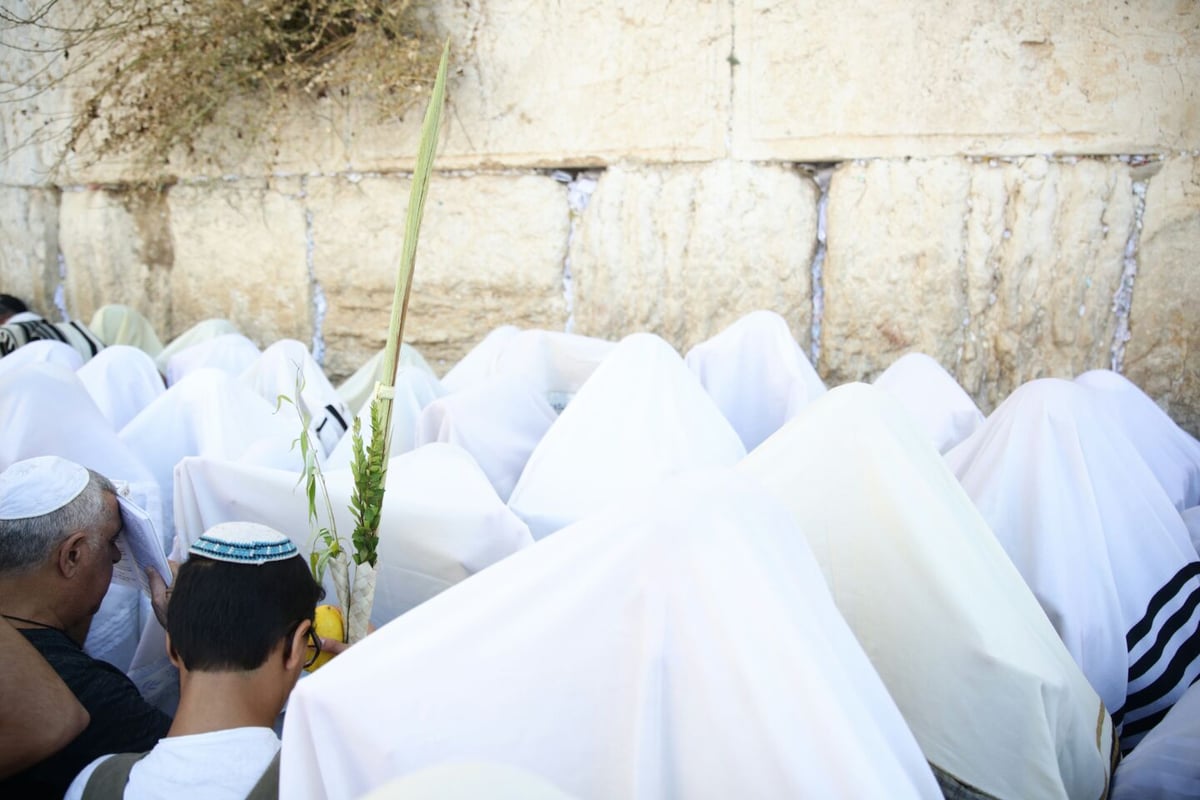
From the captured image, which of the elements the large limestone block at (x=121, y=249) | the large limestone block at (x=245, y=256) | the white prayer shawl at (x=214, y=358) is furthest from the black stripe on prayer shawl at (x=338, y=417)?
the large limestone block at (x=121, y=249)

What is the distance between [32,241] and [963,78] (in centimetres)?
536

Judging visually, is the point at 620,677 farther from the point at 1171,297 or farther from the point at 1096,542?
the point at 1171,297

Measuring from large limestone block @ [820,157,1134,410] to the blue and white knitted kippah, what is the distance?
128 inches

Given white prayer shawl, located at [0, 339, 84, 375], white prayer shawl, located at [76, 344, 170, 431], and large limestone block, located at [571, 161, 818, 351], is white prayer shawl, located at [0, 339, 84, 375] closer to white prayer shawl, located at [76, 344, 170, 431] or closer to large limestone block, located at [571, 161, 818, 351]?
white prayer shawl, located at [76, 344, 170, 431]

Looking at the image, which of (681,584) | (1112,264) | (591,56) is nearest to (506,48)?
(591,56)

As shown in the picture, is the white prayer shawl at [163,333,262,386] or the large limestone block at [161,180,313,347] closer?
the white prayer shawl at [163,333,262,386]

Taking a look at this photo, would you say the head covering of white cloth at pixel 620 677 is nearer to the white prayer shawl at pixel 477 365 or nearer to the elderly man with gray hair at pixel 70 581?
the elderly man with gray hair at pixel 70 581

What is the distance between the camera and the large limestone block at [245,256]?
5.36 m

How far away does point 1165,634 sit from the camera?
6.82ft

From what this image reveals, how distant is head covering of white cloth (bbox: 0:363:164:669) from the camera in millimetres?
2348

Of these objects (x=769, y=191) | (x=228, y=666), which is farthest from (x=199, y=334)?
(x=228, y=666)

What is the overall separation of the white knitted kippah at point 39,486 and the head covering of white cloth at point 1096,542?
1.98 meters

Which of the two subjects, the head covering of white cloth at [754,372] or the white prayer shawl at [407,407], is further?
the head covering of white cloth at [754,372]

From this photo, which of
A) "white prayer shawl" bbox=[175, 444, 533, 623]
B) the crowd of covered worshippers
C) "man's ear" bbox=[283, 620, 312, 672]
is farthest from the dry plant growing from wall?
"man's ear" bbox=[283, 620, 312, 672]
